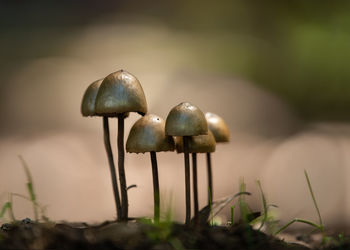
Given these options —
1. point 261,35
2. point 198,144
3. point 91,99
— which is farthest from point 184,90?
point 198,144

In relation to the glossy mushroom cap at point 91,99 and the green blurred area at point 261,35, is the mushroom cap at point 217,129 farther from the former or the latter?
the green blurred area at point 261,35

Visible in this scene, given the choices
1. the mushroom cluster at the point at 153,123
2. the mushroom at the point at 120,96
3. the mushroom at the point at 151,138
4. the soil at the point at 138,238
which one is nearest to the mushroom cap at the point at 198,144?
the mushroom cluster at the point at 153,123

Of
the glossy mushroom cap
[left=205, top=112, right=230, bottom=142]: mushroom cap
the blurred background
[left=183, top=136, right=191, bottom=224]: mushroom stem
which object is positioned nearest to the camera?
[left=183, top=136, right=191, bottom=224]: mushroom stem

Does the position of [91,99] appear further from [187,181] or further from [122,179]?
[187,181]

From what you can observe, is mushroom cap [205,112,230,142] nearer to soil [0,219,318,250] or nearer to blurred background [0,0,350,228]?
soil [0,219,318,250]

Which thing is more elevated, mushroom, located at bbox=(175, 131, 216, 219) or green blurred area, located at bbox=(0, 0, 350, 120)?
green blurred area, located at bbox=(0, 0, 350, 120)

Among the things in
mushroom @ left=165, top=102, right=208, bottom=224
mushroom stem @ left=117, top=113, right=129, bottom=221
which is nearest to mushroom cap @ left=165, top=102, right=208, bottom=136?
mushroom @ left=165, top=102, right=208, bottom=224
